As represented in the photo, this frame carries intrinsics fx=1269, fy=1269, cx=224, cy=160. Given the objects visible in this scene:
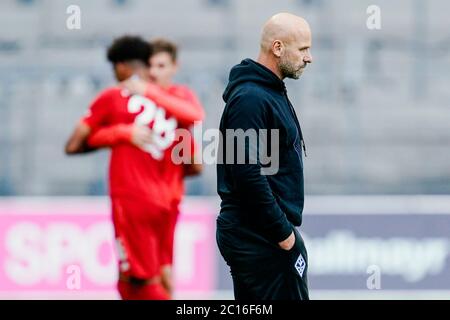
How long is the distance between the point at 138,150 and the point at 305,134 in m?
1.07

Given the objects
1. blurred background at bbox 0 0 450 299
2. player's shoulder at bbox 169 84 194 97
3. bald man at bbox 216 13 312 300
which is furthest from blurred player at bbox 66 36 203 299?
bald man at bbox 216 13 312 300

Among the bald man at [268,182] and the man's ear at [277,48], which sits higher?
the man's ear at [277,48]

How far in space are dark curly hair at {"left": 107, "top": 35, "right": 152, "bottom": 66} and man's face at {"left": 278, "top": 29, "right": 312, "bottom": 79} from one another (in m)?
2.69

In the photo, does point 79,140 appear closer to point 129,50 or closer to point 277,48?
point 129,50

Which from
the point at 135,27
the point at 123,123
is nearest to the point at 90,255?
the point at 123,123

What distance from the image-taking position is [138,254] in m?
6.45

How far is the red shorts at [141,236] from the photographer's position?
645 cm

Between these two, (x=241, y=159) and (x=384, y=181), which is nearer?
(x=241, y=159)

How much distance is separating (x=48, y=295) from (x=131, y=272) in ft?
1.79

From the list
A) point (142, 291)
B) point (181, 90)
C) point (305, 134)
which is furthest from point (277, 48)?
point (305, 134)

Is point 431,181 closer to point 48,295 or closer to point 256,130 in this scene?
point 48,295

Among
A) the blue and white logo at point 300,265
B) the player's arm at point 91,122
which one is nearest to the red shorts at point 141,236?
the player's arm at point 91,122

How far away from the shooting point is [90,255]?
6.75 meters

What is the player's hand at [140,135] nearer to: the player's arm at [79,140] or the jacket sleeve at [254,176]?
the player's arm at [79,140]
